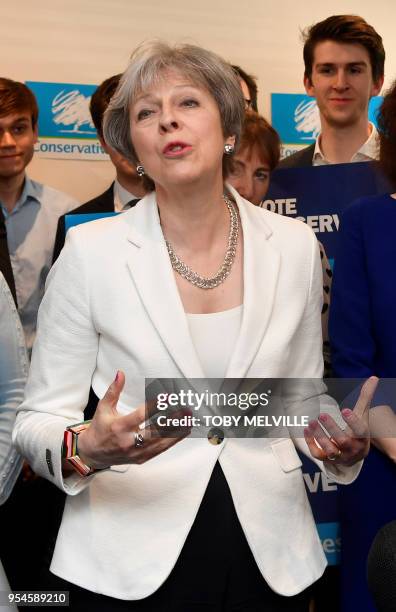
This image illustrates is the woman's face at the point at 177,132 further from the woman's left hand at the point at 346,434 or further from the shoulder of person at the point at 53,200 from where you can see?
the shoulder of person at the point at 53,200

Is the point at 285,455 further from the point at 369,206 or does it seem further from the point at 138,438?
the point at 369,206

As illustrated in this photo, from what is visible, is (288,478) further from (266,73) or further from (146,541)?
(266,73)

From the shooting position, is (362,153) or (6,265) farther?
(362,153)

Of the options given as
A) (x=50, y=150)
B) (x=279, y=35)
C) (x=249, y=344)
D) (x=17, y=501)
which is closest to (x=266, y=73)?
(x=279, y=35)

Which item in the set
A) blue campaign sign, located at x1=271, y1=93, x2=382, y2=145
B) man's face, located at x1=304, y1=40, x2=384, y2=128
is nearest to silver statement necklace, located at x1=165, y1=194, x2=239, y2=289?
man's face, located at x1=304, y1=40, x2=384, y2=128

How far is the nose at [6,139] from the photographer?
12.7 feet

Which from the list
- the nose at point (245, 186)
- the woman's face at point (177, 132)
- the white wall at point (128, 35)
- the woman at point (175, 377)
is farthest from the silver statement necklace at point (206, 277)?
the white wall at point (128, 35)

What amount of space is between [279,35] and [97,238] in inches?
149

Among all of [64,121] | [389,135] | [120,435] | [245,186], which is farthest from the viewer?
[64,121]

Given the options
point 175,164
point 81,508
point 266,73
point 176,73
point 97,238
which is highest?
point 266,73

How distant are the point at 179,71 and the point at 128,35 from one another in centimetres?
320

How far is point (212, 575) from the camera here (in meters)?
1.73

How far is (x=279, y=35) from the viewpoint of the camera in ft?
17.2

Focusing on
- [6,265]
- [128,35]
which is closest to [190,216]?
[6,265]
